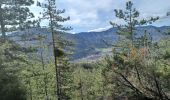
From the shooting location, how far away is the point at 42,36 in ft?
139

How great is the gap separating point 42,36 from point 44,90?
1006cm

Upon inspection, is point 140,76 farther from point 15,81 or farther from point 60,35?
point 60,35

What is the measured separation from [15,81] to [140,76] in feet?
70.6

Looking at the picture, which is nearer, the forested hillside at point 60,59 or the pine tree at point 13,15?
the forested hillside at point 60,59

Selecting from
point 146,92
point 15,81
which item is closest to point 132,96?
point 146,92

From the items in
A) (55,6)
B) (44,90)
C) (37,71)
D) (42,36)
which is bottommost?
(44,90)

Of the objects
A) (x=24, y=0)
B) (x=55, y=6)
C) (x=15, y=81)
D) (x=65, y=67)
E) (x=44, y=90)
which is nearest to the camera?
(x=15, y=81)

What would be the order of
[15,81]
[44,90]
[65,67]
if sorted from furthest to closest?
A: [44,90], [65,67], [15,81]

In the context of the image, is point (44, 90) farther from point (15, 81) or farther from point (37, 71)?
point (15, 81)

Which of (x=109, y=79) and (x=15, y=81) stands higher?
(x=109, y=79)

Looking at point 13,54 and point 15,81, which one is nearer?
point 15,81

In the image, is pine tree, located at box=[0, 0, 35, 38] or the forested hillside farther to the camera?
pine tree, located at box=[0, 0, 35, 38]

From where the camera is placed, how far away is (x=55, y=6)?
37719 millimetres

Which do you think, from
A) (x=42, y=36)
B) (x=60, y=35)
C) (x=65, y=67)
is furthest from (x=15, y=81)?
(x=65, y=67)
